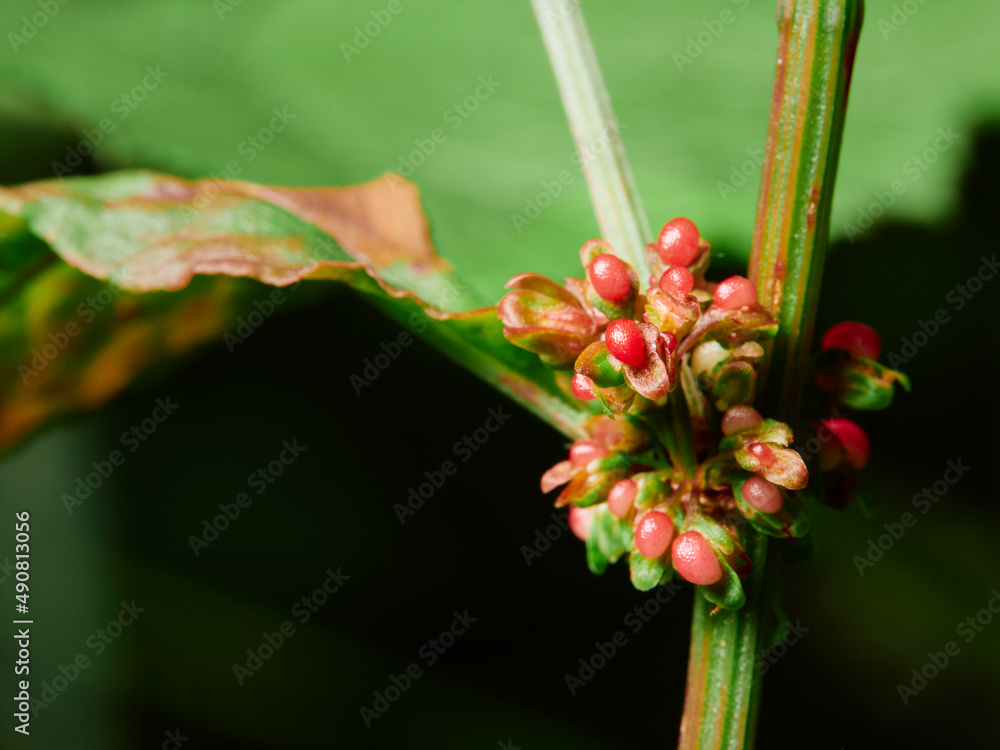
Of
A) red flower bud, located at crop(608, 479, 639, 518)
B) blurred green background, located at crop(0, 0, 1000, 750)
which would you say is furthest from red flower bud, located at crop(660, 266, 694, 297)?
blurred green background, located at crop(0, 0, 1000, 750)

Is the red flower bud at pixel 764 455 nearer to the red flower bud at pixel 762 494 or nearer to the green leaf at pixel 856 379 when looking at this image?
the red flower bud at pixel 762 494

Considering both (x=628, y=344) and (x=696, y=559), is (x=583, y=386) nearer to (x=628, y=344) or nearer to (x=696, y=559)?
(x=628, y=344)

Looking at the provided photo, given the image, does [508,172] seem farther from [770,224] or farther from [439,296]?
[770,224]

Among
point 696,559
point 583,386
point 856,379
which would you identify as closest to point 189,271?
point 583,386

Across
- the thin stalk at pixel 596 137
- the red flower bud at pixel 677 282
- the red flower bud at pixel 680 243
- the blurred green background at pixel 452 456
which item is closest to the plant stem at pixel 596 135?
the thin stalk at pixel 596 137

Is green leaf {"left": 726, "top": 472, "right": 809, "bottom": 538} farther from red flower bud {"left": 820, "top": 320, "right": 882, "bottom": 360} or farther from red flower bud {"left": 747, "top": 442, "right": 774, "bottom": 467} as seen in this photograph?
red flower bud {"left": 820, "top": 320, "right": 882, "bottom": 360}

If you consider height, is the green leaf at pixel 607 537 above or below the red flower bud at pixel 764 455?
below

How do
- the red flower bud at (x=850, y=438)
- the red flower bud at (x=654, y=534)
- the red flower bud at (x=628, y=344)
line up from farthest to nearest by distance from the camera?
the red flower bud at (x=850, y=438)
the red flower bud at (x=654, y=534)
the red flower bud at (x=628, y=344)
